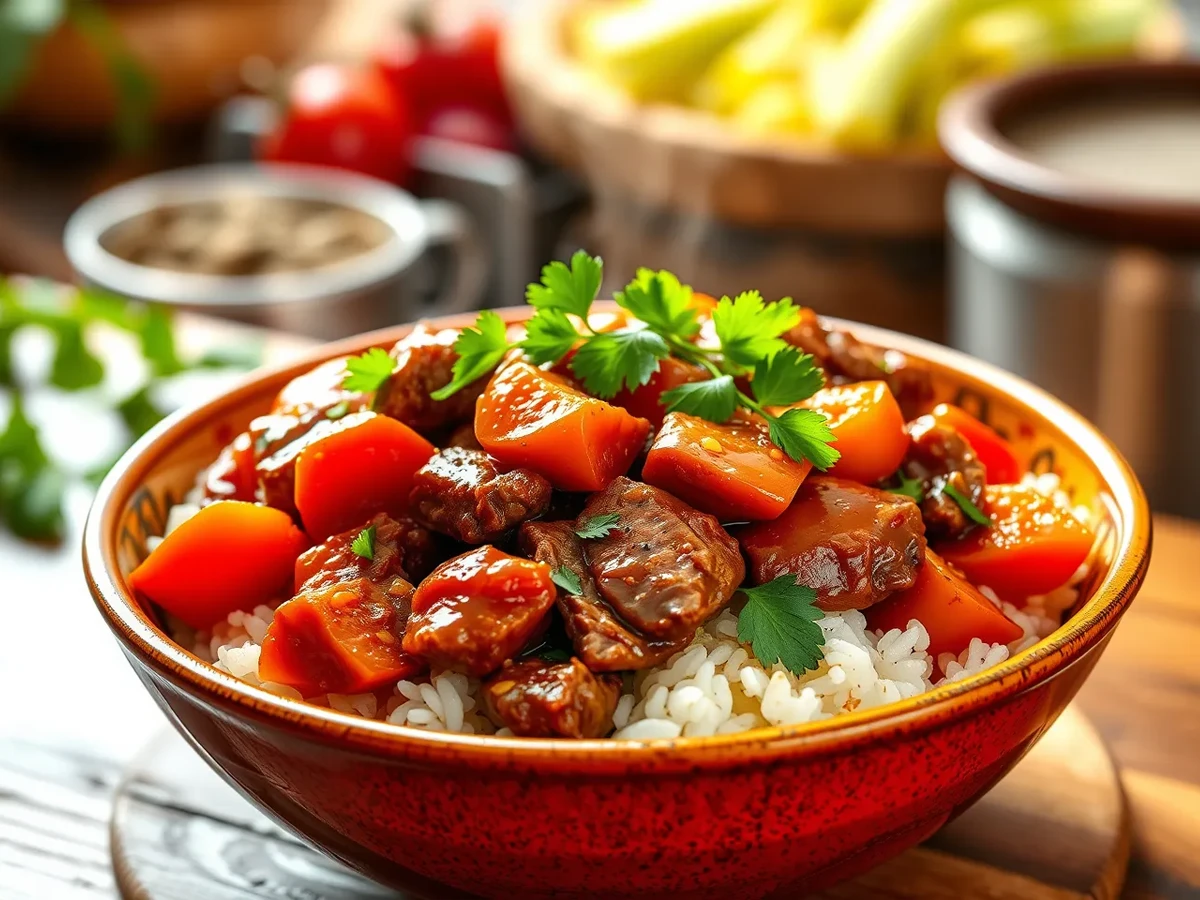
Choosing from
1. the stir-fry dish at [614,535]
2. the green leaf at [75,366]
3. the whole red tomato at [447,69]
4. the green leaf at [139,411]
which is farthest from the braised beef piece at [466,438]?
the whole red tomato at [447,69]

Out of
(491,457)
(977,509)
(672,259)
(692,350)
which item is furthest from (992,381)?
(672,259)

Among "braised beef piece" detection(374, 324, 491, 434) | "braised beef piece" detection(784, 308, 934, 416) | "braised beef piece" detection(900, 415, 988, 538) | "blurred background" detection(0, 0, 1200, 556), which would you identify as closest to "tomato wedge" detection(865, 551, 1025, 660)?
"braised beef piece" detection(900, 415, 988, 538)

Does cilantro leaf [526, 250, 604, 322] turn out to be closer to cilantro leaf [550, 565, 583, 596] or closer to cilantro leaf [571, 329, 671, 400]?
cilantro leaf [571, 329, 671, 400]

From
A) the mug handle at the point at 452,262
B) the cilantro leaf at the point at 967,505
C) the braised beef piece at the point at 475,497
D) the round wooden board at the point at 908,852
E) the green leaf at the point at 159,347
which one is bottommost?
the mug handle at the point at 452,262

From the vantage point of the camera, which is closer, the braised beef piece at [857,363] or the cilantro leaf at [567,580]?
the cilantro leaf at [567,580]

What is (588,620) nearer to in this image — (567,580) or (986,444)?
(567,580)

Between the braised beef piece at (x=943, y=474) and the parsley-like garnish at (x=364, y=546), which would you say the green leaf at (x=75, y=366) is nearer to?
the parsley-like garnish at (x=364, y=546)

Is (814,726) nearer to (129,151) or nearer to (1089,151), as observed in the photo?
(1089,151)
